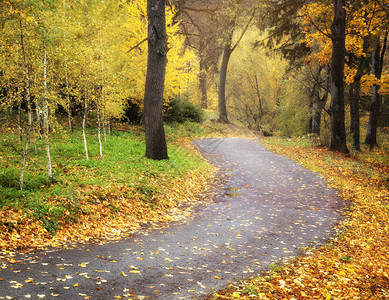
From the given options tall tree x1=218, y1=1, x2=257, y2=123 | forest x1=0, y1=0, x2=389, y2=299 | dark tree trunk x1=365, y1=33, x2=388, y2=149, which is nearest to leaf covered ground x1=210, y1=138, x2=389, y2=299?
forest x1=0, y1=0, x2=389, y2=299

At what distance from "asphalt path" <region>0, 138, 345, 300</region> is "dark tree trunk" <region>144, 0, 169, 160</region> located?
3.15 metres

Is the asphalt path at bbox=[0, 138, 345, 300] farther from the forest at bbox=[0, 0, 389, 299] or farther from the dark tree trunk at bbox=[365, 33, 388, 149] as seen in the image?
the dark tree trunk at bbox=[365, 33, 388, 149]

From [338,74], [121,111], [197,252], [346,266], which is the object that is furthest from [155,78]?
[338,74]

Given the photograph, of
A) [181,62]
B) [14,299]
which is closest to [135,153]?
[181,62]

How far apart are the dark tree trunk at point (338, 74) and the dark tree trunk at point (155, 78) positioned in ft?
29.5

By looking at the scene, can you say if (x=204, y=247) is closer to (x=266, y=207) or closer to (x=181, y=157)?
(x=266, y=207)

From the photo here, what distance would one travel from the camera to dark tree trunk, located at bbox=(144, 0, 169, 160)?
12.3m

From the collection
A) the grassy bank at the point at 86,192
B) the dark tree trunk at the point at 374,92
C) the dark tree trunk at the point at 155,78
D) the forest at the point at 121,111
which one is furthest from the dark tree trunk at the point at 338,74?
the dark tree trunk at the point at 155,78

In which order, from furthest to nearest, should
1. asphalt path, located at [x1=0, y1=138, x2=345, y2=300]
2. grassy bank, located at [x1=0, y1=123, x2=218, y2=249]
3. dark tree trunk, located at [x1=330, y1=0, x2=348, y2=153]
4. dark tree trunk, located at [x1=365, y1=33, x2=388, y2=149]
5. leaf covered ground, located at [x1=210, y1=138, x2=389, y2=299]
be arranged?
dark tree trunk, located at [x1=365, y1=33, x2=388, y2=149]
dark tree trunk, located at [x1=330, y1=0, x2=348, y2=153]
grassy bank, located at [x1=0, y1=123, x2=218, y2=249]
leaf covered ground, located at [x1=210, y1=138, x2=389, y2=299]
asphalt path, located at [x1=0, y1=138, x2=345, y2=300]

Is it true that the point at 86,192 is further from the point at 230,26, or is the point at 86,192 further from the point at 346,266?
the point at 230,26

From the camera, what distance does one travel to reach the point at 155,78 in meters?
12.6

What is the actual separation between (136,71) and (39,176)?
10500 millimetres

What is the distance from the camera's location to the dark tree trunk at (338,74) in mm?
15992

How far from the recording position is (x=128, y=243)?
6.59m
